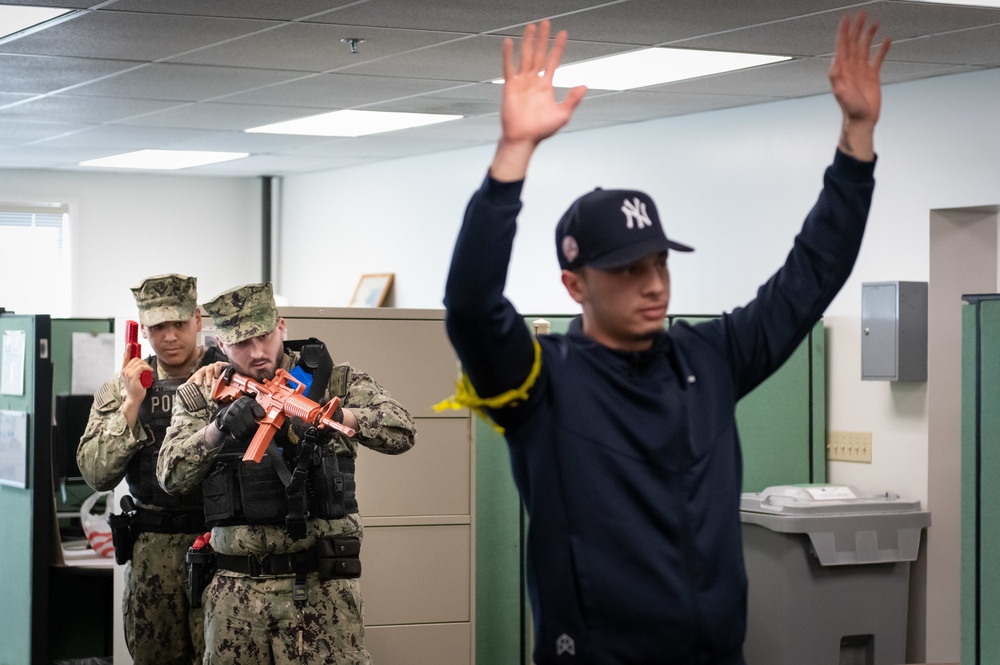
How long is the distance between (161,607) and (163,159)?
544 centimetres

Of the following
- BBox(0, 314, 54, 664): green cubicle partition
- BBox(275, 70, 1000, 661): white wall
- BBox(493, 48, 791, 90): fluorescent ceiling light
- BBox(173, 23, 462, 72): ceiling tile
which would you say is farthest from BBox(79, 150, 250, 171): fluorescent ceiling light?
BBox(493, 48, 791, 90): fluorescent ceiling light

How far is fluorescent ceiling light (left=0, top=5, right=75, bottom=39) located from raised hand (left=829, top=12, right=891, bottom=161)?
10.6 feet

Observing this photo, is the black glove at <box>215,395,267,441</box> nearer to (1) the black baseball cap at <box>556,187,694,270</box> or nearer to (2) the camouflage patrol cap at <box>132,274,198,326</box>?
(2) the camouflage patrol cap at <box>132,274,198,326</box>

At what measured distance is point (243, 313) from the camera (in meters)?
3.54

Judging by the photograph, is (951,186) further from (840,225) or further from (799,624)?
(840,225)

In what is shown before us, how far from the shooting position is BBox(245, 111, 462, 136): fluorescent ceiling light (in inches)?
270

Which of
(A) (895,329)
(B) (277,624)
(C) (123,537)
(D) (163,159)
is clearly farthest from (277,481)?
(D) (163,159)

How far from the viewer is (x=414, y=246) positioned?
28.7 ft

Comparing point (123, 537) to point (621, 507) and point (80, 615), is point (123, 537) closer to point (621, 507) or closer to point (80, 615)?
point (80, 615)

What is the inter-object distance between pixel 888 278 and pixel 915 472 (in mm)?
790

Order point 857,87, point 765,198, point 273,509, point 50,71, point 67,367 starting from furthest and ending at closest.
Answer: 1. point 67,367
2. point 765,198
3. point 50,71
4. point 273,509
5. point 857,87

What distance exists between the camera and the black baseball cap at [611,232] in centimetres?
170

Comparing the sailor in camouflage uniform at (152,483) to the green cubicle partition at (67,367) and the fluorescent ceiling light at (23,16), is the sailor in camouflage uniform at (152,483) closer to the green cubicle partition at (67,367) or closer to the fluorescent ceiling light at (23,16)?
the fluorescent ceiling light at (23,16)

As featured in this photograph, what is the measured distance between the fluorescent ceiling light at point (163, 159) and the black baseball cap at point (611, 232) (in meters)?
7.13
